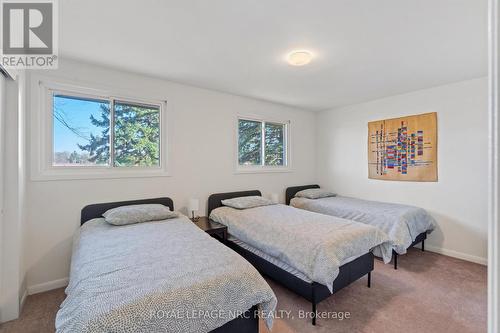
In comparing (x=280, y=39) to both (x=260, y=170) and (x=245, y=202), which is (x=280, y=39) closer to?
(x=245, y=202)

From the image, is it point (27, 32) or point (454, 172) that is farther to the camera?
point (454, 172)

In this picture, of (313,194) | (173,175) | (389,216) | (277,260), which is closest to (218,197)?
(173,175)

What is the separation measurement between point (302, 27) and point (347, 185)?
3411 millimetres

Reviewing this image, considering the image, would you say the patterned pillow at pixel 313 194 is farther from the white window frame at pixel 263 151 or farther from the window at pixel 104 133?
the window at pixel 104 133

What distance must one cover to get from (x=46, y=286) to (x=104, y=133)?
1808 millimetres

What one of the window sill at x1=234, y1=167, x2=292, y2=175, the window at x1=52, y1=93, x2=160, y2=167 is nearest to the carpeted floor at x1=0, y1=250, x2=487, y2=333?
the window at x1=52, y1=93, x2=160, y2=167

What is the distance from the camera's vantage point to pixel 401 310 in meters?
2.09

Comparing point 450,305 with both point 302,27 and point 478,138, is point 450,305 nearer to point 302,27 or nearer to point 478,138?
point 478,138

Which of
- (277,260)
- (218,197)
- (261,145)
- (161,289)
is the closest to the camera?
(161,289)

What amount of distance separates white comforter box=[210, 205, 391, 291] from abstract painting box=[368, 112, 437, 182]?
5.69 feet

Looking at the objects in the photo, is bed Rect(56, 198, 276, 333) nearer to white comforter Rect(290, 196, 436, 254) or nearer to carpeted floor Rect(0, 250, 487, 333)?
carpeted floor Rect(0, 250, 487, 333)

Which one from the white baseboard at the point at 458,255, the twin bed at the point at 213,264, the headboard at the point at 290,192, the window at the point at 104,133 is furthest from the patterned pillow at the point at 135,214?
the white baseboard at the point at 458,255

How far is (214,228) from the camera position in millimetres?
2793

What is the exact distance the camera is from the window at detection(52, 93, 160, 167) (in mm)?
2596
